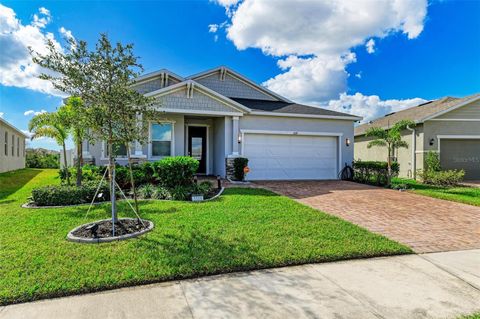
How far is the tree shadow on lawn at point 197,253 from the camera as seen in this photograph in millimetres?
3783

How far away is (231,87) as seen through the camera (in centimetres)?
1673

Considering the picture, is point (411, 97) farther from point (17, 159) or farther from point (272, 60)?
point (17, 159)

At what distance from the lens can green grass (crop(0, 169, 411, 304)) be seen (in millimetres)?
3472

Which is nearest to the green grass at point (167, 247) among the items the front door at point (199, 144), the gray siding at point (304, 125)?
the gray siding at point (304, 125)

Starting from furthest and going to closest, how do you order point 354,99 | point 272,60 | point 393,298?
point 354,99
point 272,60
point 393,298

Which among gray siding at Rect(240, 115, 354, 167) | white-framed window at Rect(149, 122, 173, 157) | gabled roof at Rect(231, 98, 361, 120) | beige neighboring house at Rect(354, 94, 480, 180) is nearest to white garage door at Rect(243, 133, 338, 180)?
gray siding at Rect(240, 115, 354, 167)

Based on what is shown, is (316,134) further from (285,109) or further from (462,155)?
(462,155)

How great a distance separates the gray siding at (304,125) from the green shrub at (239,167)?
172 centimetres

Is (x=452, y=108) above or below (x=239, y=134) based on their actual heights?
above

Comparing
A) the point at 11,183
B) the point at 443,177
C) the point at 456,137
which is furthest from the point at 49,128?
the point at 456,137

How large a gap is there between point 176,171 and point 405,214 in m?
7.13

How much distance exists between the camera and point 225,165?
13.0 m

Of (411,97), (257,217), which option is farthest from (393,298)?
(411,97)

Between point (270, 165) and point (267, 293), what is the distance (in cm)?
1081
